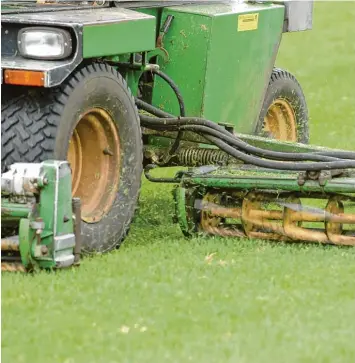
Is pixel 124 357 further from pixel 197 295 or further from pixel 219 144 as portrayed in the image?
pixel 219 144

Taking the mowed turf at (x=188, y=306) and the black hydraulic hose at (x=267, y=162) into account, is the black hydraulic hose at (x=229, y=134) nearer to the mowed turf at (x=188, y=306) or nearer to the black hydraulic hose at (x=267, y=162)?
the black hydraulic hose at (x=267, y=162)

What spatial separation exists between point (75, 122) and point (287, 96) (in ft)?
9.37

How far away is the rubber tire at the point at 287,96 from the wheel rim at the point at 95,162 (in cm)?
189

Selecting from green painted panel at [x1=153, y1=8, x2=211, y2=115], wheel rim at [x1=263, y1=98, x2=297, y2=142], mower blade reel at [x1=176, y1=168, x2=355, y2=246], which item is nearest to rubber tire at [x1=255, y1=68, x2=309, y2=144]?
wheel rim at [x1=263, y1=98, x2=297, y2=142]

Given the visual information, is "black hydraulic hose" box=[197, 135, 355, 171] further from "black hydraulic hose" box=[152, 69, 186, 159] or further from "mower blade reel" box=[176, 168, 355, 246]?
"black hydraulic hose" box=[152, 69, 186, 159]

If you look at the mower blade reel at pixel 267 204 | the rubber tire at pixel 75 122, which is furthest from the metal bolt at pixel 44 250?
the mower blade reel at pixel 267 204

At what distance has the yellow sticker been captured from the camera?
7260mm

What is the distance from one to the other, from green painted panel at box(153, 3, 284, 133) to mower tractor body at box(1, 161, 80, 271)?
166 centimetres

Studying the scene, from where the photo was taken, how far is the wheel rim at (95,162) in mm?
6180

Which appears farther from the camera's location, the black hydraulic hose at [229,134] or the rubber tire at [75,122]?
the black hydraulic hose at [229,134]

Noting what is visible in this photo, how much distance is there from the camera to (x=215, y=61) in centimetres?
707

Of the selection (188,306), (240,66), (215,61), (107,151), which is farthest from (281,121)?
(188,306)

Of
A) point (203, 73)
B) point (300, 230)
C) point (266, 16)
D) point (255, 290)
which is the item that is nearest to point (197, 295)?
point (255, 290)

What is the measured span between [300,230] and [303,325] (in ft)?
5.24
